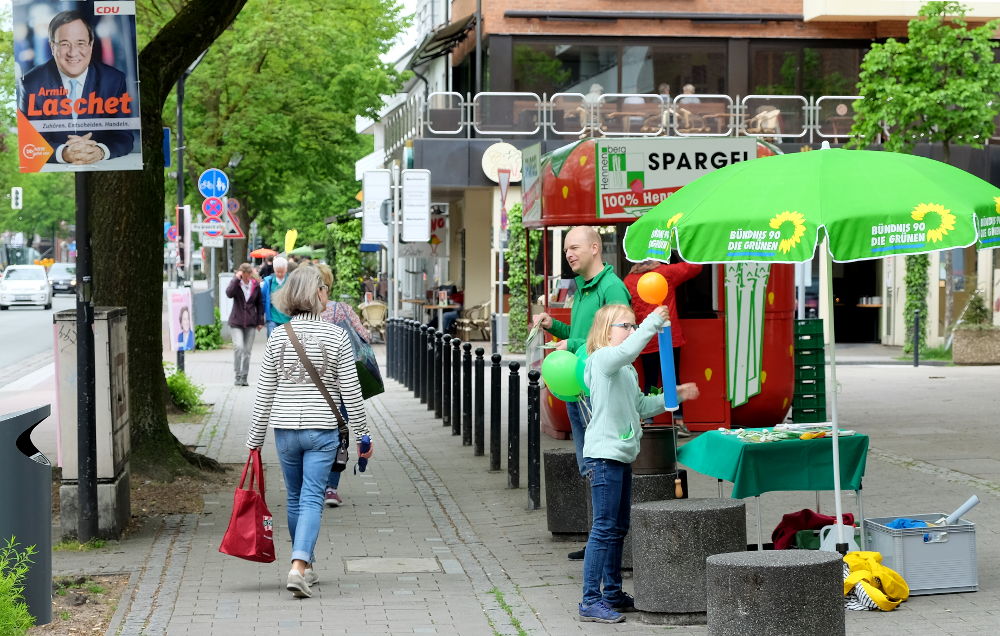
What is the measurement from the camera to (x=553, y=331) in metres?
8.97

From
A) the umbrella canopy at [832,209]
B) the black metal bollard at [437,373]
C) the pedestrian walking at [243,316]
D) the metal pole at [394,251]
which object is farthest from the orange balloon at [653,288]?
the metal pole at [394,251]

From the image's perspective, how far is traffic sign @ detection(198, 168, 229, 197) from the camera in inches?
1093

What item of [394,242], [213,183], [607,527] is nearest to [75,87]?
[607,527]

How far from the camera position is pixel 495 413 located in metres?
12.8

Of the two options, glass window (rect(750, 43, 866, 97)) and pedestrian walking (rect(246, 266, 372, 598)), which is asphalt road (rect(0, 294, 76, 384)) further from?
glass window (rect(750, 43, 866, 97))

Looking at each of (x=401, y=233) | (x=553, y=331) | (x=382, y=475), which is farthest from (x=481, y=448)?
(x=401, y=233)

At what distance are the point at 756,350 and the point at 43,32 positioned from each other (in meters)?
7.73

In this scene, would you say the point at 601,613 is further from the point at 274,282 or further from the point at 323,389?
the point at 274,282

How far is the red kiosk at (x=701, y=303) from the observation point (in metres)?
13.8

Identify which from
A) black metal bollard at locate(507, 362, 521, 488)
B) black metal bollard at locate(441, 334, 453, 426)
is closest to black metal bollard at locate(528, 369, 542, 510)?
black metal bollard at locate(507, 362, 521, 488)

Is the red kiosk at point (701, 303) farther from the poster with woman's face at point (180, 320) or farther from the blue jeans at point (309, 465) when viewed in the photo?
the poster with woman's face at point (180, 320)

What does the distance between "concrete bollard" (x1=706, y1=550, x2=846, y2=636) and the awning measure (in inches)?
1133

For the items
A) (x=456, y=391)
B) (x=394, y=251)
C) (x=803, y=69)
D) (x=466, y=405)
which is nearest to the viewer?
(x=466, y=405)

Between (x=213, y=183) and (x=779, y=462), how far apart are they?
21.6 m
